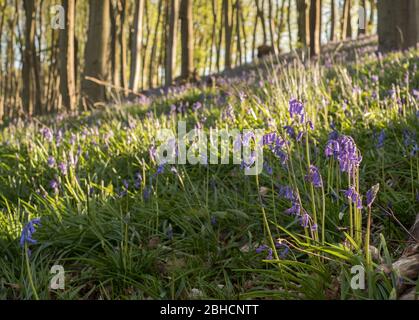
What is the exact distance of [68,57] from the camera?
1280 cm

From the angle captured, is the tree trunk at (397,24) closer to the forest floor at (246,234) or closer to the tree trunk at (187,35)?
the tree trunk at (187,35)

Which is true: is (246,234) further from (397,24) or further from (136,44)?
(136,44)

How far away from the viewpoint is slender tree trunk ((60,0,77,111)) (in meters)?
12.4

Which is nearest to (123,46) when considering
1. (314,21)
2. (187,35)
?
(187,35)

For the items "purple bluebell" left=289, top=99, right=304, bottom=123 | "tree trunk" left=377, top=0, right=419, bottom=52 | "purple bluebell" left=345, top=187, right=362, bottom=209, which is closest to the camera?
"purple bluebell" left=345, top=187, right=362, bottom=209

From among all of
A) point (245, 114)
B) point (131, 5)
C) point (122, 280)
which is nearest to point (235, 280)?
point (122, 280)

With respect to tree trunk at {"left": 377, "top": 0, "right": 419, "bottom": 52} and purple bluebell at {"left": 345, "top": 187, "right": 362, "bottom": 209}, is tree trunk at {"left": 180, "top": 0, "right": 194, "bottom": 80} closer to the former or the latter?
tree trunk at {"left": 377, "top": 0, "right": 419, "bottom": 52}

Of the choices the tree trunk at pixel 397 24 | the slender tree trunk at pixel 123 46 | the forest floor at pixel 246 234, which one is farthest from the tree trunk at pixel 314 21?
the forest floor at pixel 246 234

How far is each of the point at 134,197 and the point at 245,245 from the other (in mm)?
1124

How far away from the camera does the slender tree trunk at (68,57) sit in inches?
488

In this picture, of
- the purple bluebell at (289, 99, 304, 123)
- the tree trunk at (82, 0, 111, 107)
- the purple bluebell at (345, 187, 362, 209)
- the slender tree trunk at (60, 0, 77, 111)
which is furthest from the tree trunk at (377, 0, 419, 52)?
the purple bluebell at (345, 187, 362, 209)
